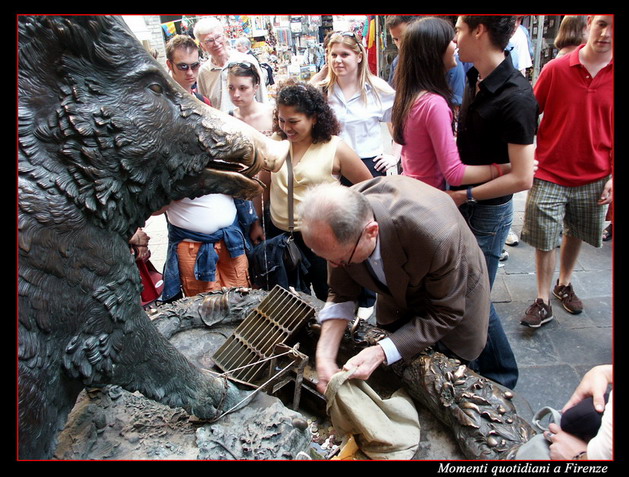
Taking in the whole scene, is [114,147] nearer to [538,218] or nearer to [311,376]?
[311,376]

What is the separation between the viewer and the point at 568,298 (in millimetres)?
2781

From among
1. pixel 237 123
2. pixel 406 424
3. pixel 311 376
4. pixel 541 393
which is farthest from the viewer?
pixel 541 393

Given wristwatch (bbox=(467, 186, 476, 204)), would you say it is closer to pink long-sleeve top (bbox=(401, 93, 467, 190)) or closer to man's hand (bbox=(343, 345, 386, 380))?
pink long-sleeve top (bbox=(401, 93, 467, 190))

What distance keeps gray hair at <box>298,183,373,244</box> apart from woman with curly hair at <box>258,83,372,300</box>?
0.81m

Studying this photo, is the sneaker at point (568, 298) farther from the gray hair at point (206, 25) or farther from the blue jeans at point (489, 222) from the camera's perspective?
the gray hair at point (206, 25)

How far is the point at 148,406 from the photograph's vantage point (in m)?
1.56

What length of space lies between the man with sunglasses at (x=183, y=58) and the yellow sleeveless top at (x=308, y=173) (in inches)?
24.6

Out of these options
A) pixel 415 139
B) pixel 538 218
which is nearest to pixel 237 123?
pixel 415 139

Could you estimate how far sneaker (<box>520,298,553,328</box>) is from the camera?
2646 mm

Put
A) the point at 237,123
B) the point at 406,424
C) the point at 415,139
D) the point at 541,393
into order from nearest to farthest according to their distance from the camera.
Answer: the point at 237,123 → the point at 406,424 → the point at 415,139 → the point at 541,393

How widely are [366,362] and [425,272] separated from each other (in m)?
0.33

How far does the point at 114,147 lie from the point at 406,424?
113 centimetres

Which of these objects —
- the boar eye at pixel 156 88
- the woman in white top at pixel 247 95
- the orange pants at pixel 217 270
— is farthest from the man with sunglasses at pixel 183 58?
the boar eye at pixel 156 88

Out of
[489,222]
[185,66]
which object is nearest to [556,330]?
[489,222]
